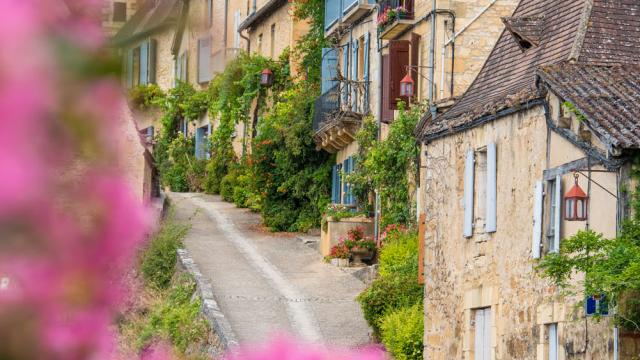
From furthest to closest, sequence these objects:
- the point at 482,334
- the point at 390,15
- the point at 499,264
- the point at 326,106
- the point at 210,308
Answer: the point at 326,106
the point at 390,15
the point at 210,308
the point at 482,334
the point at 499,264

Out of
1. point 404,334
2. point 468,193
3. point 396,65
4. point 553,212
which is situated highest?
point 396,65

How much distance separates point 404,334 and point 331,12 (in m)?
14.5

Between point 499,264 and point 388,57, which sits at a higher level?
point 388,57

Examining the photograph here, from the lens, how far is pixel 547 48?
1934cm

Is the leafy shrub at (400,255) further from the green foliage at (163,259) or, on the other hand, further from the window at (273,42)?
the window at (273,42)

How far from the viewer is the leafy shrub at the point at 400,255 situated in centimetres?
2614

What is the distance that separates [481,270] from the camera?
1995cm

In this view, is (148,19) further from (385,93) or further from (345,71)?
(345,71)

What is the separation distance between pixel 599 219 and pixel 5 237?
15.4m

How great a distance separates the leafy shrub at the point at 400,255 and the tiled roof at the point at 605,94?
8887mm

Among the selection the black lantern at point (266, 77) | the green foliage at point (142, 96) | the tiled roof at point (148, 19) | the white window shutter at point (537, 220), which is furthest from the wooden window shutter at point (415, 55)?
the tiled roof at point (148, 19)

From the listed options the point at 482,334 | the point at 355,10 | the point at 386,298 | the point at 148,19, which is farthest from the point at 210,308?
the point at 148,19

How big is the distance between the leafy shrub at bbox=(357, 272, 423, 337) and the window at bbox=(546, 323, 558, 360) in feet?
23.0

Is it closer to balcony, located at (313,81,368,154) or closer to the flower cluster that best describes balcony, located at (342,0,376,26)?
balcony, located at (313,81,368,154)
